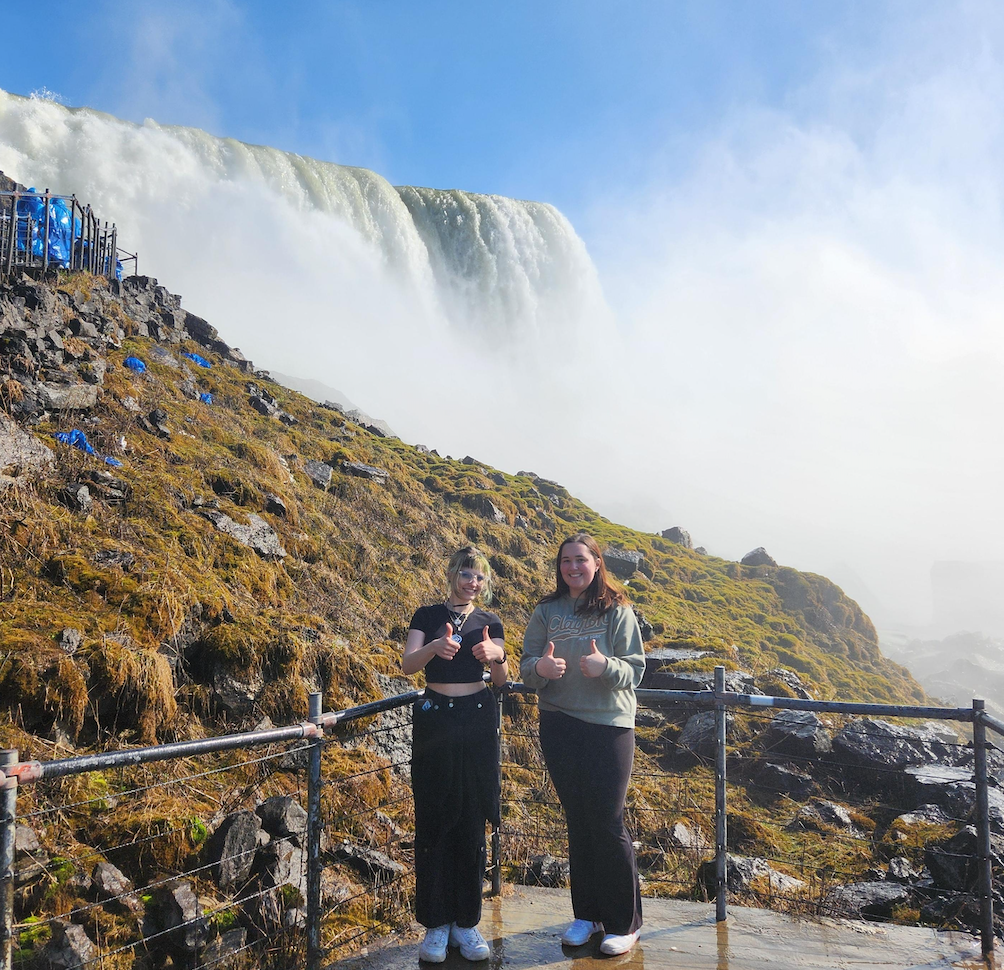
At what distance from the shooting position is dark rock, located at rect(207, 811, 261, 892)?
13.7ft

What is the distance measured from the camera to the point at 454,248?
49969 millimetres

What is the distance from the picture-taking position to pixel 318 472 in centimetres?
1404

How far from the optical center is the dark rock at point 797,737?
10.1 meters

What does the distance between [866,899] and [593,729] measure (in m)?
2.77

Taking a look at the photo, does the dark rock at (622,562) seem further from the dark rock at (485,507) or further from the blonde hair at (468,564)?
the blonde hair at (468,564)

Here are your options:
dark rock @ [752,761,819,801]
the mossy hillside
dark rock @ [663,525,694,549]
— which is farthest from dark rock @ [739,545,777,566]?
dark rock @ [752,761,819,801]

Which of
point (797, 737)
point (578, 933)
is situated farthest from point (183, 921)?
point (797, 737)

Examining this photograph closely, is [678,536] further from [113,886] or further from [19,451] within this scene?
[113,886]

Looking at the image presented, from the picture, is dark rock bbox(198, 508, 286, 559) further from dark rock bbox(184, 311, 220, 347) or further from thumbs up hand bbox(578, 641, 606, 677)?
dark rock bbox(184, 311, 220, 347)

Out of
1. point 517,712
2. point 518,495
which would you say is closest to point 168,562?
point 517,712

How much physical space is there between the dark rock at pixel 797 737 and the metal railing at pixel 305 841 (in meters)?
3.66

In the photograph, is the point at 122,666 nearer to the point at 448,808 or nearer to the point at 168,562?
the point at 168,562

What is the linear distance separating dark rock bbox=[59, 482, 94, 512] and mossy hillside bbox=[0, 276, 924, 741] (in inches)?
2.8

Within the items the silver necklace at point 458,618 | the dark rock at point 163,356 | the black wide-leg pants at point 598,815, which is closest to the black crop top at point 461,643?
the silver necklace at point 458,618
